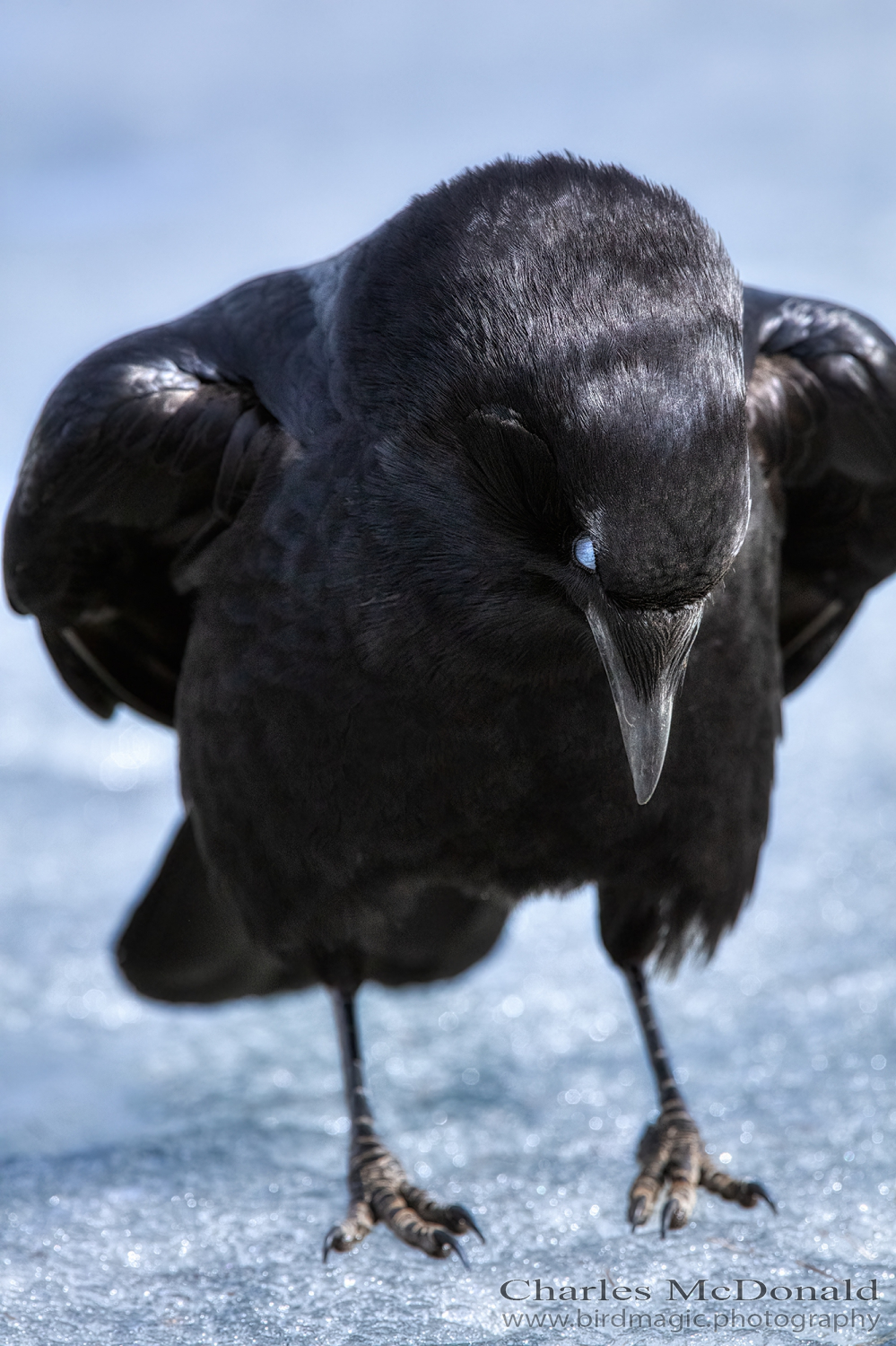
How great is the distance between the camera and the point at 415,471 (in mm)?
2316

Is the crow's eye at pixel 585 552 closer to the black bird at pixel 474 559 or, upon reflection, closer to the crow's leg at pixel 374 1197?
the black bird at pixel 474 559

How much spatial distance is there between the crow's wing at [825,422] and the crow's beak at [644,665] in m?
0.81

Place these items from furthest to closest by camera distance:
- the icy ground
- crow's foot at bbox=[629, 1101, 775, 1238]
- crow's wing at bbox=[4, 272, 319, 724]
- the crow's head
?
1. crow's foot at bbox=[629, 1101, 775, 1238]
2. crow's wing at bbox=[4, 272, 319, 724]
3. the icy ground
4. the crow's head

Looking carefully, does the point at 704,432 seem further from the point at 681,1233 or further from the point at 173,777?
the point at 173,777

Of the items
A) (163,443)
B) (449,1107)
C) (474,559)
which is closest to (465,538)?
(474,559)

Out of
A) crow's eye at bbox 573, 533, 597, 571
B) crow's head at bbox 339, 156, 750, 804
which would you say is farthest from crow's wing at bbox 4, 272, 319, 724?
crow's eye at bbox 573, 533, 597, 571

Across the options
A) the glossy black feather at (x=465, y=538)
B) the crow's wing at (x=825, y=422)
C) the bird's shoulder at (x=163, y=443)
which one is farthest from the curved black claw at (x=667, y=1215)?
the bird's shoulder at (x=163, y=443)

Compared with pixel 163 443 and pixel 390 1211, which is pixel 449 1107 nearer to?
pixel 390 1211

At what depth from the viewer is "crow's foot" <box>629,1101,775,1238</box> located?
9.23ft

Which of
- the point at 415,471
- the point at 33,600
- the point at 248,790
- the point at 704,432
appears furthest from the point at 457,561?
the point at 33,600

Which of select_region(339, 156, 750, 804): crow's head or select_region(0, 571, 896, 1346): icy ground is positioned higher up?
select_region(339, 156, 750, 804): crow's head

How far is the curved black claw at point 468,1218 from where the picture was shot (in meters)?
2.73

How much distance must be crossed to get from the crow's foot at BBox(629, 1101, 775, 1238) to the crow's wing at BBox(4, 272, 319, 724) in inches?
53.9

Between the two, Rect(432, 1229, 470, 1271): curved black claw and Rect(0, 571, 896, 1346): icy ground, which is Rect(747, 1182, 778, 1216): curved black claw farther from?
Rect(432, 1229, 470, 1271): curved black claw
